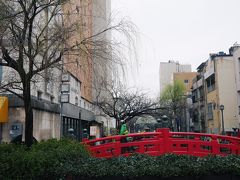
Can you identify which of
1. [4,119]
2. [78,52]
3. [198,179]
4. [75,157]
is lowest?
[198,179]

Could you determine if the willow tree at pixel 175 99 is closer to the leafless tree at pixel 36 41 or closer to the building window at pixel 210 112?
the building window at pixel 210 112

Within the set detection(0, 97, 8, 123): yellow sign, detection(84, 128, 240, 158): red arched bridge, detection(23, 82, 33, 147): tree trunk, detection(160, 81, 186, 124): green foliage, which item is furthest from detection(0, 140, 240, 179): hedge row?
detection(160, 81, 186, 124): green foliage

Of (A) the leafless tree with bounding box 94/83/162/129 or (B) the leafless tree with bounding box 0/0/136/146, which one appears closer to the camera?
(B) the leafless tree with bounding box 0/0/136/146

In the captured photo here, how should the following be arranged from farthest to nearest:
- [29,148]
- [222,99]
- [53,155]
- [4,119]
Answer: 1. [222,99]
2. [4,119]
3. [29,148]
4. [53,155]

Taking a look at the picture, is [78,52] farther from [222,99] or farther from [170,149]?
[222,99]

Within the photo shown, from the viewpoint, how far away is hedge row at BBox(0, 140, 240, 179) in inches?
325

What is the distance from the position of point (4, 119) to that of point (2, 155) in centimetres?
1033

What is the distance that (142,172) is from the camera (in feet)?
28.1

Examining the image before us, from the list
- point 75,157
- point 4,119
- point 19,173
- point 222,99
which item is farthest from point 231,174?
point 222,99

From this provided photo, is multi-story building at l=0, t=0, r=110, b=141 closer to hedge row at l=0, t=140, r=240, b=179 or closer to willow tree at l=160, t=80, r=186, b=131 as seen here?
hedge row at l=0, t=140, r=240, b=179

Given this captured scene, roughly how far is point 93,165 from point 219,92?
40204mm

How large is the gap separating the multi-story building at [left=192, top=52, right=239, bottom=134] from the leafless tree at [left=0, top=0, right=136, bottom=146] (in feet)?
113

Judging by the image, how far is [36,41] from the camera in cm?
990

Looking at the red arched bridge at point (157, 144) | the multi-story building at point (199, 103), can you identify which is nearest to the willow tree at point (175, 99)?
the multi-story building at point (199, 103)
